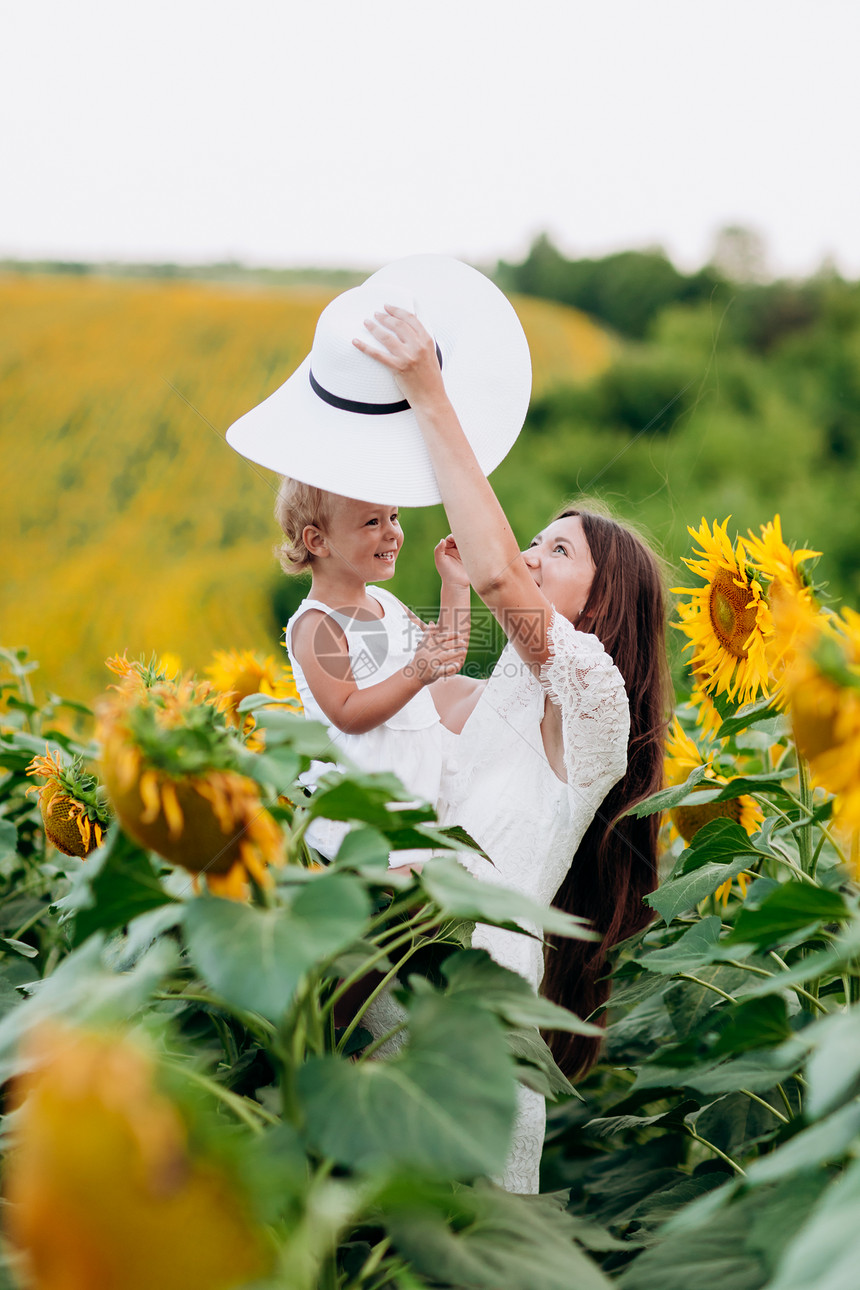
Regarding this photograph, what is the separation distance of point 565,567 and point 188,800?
2.94 feet

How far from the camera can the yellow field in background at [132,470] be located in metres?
3.66

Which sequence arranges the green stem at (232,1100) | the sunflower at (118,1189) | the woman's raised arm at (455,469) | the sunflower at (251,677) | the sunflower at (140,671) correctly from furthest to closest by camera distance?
1. the sunflower at (251,677)
2. the woman's raised arm at (455,469)
3. the sunflower at (140,671)
4. the green stem at (232,1100)
5. the sunflower at (118,1189)

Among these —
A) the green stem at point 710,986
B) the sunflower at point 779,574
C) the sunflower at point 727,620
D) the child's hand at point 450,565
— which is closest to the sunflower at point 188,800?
the green stem at point 710,986

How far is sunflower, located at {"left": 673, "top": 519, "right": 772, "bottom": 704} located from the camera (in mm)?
945

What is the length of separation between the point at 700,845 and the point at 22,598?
11.4ft

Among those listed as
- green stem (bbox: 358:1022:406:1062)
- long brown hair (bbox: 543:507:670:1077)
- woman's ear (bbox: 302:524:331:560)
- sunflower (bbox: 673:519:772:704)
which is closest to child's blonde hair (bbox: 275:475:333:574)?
woman's ear (bbox: 302:524:331:560)

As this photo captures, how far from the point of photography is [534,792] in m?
1.20

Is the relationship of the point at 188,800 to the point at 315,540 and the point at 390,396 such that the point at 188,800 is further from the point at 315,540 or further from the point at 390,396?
the point at 315,540

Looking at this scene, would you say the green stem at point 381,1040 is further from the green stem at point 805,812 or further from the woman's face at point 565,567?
the woman's face at point 565,567

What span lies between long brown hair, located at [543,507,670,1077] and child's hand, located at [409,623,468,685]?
25 centimetres

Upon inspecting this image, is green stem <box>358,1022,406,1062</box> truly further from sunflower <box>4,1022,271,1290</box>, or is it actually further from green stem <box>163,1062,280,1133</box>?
sunflower <box>4,1022,271,1290</box>

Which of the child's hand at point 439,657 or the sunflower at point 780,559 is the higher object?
the sunflower at point 780,559

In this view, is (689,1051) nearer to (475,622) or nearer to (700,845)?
(700,845)

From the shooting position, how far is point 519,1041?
0.71 m
